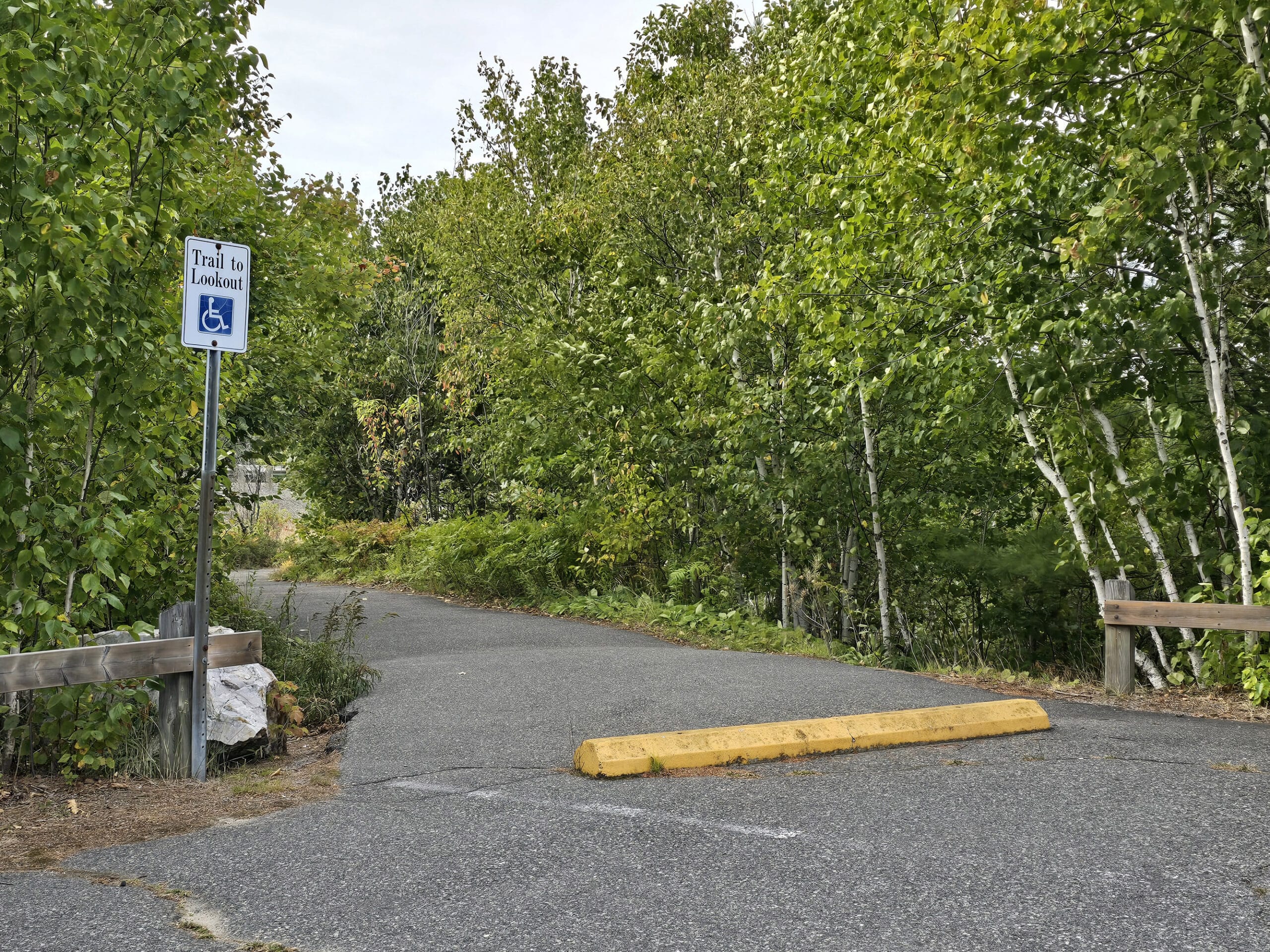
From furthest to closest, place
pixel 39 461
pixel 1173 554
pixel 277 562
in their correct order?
1. pixel 277 562
2. pixel 1173 554
3. pixel 39 461

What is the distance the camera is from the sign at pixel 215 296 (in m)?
5.88

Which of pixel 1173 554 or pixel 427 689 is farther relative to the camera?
pixel 1173 554

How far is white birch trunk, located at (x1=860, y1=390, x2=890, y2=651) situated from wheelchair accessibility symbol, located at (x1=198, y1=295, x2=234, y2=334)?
8245 millimetres

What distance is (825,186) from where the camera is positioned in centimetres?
1035

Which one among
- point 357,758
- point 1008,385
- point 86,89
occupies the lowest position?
point 357,758

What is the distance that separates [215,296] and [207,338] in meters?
0.28

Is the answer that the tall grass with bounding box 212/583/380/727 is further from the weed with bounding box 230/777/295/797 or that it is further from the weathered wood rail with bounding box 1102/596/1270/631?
the weathered wood rail with bounding box 1102/596/1270/631

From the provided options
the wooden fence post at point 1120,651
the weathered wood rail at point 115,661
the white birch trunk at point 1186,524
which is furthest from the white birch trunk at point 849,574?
the weathered wood rail at point 115,661

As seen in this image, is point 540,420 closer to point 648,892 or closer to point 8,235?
point 8,235

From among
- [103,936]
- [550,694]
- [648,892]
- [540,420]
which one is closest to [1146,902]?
[648,892]

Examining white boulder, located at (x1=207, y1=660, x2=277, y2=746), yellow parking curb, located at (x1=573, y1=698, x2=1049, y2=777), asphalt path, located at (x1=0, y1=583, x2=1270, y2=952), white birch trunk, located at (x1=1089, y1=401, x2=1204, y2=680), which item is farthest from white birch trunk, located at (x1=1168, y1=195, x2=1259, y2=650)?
white boulder, located at (x1=207, y1=660, x2=277, y2=746)

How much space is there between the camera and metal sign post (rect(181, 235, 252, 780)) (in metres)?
5.90

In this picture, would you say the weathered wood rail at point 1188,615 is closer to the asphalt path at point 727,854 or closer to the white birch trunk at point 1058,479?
the white birch trunk at point 1058,479

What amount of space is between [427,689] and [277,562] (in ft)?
65.5
